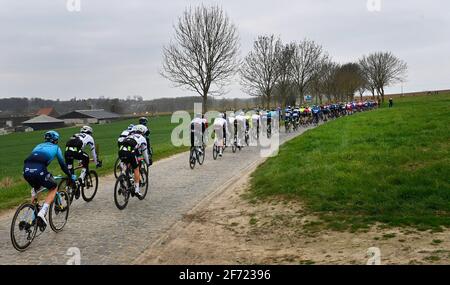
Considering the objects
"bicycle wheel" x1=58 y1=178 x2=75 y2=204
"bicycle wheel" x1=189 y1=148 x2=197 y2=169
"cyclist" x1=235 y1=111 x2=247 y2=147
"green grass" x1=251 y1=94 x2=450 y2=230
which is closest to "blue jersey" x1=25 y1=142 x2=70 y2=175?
"bicycle wheel" x1=58 y1=178 x2=75 y2=204

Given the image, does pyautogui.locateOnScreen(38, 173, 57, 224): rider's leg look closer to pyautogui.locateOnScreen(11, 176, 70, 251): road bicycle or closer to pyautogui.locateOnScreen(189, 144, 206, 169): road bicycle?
pyautogui.locateOnScreen(11, 176, 70, 251): road bicycle

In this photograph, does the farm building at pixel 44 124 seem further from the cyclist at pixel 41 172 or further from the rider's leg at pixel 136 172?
the cyclist at pixel 41 172

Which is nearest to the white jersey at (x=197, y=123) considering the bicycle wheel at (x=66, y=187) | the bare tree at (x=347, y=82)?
the bicycle wheel at (x=66, y=187)

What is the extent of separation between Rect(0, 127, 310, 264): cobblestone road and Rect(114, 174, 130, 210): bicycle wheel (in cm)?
17

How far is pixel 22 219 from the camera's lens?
279 inches

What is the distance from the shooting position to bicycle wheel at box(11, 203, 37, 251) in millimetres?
6934

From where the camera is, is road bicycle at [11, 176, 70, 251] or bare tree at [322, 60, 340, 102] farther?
bare tree at [322, 60, 340, 102]

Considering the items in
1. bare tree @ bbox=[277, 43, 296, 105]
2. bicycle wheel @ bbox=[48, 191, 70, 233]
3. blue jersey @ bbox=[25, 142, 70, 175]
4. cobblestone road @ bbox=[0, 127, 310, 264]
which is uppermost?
bare tree @ bbox=[277, 43, 296, 105]

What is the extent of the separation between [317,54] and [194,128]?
123 ft

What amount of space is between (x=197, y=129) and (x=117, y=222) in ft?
23.2

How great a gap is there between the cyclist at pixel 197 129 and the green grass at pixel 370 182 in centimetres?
310

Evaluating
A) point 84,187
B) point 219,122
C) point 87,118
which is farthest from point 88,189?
A: point 87,118

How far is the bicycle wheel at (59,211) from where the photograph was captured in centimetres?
810

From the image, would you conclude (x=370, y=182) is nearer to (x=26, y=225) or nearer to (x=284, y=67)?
(x=26, y=225)
